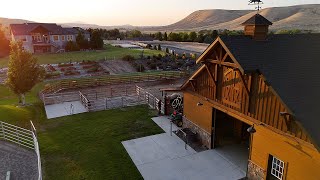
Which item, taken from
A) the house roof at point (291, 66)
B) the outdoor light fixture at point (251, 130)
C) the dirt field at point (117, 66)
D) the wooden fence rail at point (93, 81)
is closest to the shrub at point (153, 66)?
the dirt field at point (117, 66)

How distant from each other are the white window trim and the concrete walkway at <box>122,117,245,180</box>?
210cm

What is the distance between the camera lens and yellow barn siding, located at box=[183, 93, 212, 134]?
15844 millimetres

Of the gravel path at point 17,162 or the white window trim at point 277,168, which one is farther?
the gravel path at point 17,162

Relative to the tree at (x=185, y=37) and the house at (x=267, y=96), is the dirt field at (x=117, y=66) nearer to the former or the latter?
the house at (x=267, y=96)

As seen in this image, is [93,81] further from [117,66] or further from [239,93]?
[239,93]

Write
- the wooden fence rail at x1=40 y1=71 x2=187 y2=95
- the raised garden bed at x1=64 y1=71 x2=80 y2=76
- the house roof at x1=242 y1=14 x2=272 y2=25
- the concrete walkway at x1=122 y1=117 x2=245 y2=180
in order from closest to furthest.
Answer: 1. the concrete walkway at x1=122 y1=117 x2=245 y2=180
2. the house roof at x1=242 y1=14 x2=272 y2=25
3. the wooden fence rail at x1=40 y1=71 x2=187 y2=95
4. the raised garden bed at x1=64 y1=71 x2=80 y2=76

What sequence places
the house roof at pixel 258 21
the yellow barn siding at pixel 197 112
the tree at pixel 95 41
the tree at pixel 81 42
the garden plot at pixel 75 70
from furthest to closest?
the tree at pixel 95 41
the tree at pixel 81 42
the garden plot at pixel 75 70
the yellow barn siding at pixel 197 112
the house roof at pixel 258 21

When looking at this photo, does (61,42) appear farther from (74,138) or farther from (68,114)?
(74,138)

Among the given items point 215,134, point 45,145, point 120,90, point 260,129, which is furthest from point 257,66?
point 120,90

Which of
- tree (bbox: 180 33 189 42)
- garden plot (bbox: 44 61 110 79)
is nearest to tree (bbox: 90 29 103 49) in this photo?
garden plot (bbox: 44 61 110 79)

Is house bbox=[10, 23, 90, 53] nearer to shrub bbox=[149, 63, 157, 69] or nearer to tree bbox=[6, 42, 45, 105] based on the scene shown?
shrub bbox=[149, 63, 157, 69]

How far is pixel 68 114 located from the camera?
75.2 feet

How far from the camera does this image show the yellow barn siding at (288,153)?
9.47 meters

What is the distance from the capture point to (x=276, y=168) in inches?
Answer: 447
